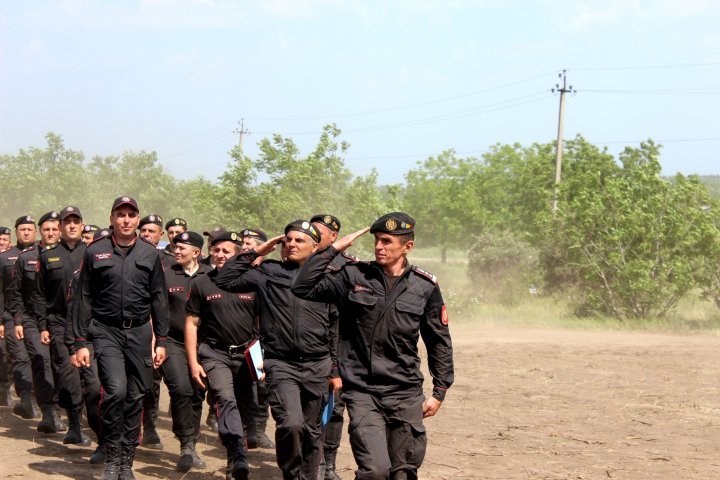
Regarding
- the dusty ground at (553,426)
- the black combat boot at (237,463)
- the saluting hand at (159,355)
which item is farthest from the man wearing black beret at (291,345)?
the dusty ground at (553,426)

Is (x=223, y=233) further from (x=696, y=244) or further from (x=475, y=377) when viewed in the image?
(x=696, y=244)

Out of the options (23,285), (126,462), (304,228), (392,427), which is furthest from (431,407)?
(23,285)

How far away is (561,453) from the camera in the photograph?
958cm

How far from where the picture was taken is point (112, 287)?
7.66 metres

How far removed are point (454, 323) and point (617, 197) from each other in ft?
17.9

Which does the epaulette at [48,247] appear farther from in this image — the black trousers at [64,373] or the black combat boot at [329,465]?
the black combat boot at [329,465]

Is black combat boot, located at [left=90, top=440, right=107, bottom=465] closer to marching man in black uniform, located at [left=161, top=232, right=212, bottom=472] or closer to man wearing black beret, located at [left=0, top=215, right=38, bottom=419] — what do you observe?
marching man in black uniform, located at [left=161, top=232, right=212, bottom=472]

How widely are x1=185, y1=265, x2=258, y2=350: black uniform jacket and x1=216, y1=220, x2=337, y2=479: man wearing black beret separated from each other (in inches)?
27.8

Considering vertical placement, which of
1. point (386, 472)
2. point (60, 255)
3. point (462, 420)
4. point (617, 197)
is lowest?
point (462, 420)

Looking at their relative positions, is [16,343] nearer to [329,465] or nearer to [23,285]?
[23,285]

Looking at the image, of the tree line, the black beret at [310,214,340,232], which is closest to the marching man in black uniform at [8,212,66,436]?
the black beret at [310,214,340,232]

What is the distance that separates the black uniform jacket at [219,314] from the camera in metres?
7.97

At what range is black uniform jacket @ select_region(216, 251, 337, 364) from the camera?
Result: 7027 mm

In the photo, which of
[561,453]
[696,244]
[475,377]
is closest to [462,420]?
[561,453]
